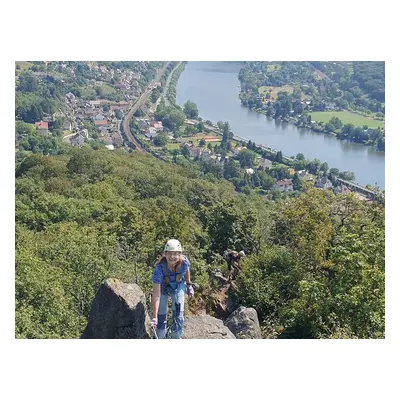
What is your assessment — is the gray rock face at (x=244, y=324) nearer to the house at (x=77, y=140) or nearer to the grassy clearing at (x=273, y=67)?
the grassy clearing at (x=273, y=67)

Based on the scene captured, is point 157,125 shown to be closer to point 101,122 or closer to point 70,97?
point 101,122

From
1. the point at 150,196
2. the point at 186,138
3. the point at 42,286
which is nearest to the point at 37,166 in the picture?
the point at 150,196

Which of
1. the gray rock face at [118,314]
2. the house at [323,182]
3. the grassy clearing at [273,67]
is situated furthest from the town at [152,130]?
the gray rock face at [118,314]

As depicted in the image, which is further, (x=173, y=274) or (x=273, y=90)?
A: (x=273, y=90)

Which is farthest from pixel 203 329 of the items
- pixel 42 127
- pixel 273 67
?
pixel 42 127

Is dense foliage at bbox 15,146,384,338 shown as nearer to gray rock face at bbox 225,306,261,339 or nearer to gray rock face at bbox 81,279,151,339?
gray rock face at bbox 225,306,261,339

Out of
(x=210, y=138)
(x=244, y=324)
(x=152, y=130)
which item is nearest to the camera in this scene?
(x=244, y=324)

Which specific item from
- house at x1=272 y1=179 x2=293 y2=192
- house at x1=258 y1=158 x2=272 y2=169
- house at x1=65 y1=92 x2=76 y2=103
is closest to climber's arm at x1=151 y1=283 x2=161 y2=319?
house at x1=272 y1=179 x2=293 y2=192

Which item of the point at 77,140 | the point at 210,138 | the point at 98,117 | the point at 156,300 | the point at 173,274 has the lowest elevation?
the point at 156,300

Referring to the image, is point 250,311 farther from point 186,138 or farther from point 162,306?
point 186,138
